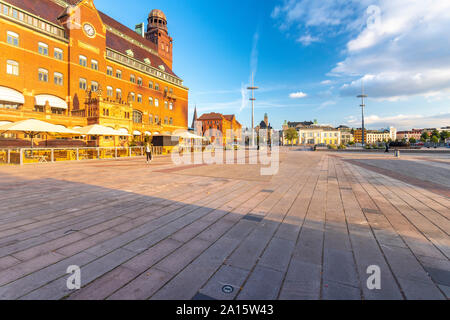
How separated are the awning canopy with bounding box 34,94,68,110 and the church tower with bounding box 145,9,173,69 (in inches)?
1204

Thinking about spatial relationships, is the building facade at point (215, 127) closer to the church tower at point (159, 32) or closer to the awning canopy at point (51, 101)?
the church tower at point (159, 32)

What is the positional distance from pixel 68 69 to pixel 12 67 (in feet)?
18.7

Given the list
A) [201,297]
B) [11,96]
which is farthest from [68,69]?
[201,297]

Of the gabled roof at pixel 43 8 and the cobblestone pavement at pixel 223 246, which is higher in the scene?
the gabled roof at pixel 43 8

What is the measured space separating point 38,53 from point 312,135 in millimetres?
108780

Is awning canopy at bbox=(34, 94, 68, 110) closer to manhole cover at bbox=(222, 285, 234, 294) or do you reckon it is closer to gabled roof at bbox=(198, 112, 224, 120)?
manhole cover at bbox=(222, 285, 234, 294)

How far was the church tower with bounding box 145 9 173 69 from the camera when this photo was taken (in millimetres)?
49656

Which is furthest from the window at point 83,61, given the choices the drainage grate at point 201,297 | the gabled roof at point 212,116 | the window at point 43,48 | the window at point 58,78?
the gabled roof at point 212,116

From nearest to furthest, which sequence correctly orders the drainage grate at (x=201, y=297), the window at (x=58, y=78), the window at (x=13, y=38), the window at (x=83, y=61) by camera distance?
the drainage grate at (x=201, y=297)
the window at (x=13, y=38)
the window at (x=58, y=78)
the window at (x=83, y=61)

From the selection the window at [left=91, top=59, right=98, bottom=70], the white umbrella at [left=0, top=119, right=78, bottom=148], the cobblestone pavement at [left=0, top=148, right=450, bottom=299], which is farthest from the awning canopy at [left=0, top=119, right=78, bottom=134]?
the window at [left=91, top=59, right=98, bottom=70]

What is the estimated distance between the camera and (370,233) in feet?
10.7

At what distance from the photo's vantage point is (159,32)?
49.7 metres

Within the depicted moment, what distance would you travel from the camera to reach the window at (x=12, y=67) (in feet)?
73.0

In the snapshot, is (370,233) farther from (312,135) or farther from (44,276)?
(312,135)
